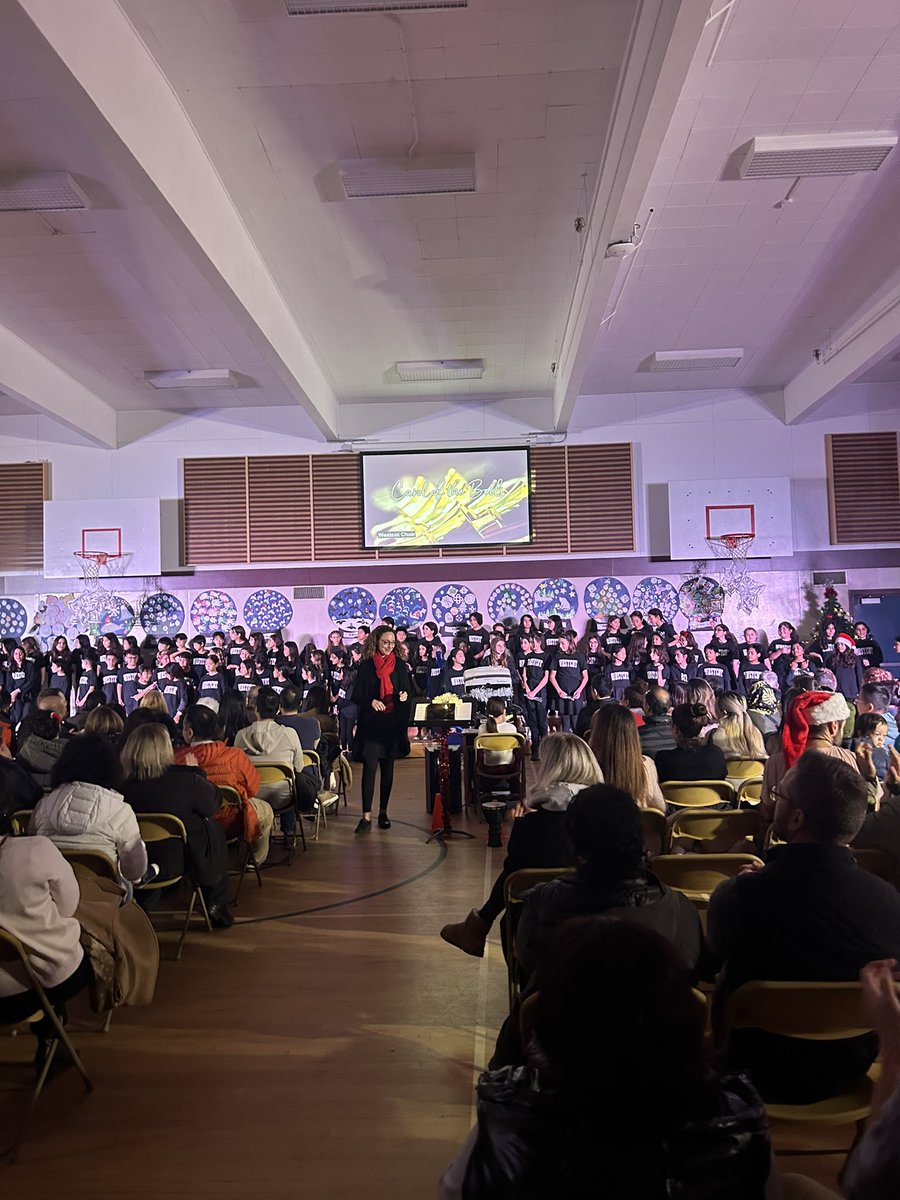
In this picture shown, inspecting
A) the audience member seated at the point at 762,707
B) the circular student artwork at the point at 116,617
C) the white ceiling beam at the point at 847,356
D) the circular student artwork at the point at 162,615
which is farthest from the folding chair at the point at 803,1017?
the circular student artwork at the point at 116,617

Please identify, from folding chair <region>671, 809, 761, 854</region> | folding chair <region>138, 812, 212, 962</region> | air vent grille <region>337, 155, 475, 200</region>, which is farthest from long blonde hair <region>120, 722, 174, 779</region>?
air vent grille <region>337, 155, 475, 200</region>

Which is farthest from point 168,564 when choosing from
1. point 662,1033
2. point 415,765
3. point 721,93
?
point 662,1033

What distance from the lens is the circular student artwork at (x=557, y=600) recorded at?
12.7 m

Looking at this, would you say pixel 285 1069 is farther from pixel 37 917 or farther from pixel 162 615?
pixel 162 615

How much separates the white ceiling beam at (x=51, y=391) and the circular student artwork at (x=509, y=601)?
238 inches

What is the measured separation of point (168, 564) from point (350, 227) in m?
6.92

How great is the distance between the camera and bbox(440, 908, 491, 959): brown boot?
2.90 m

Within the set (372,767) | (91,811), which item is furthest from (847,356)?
(91,811)

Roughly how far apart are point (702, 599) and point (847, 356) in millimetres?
3722

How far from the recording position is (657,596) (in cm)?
1248

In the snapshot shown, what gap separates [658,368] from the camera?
11.4 metres

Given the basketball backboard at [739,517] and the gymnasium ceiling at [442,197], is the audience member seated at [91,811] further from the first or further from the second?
the basketball backboard at [739,517]

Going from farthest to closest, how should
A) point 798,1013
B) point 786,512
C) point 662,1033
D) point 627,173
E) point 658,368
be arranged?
1. point 786,512
2. point 658,368
3. point 627,173
4. point 798,1013
5. point 662,1033

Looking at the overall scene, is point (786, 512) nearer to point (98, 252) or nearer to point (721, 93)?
point (721, 93)
